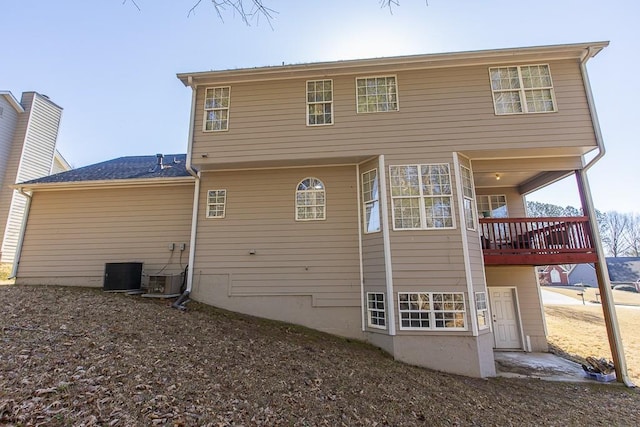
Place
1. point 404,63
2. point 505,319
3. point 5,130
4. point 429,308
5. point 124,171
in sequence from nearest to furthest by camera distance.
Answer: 1. point 429,308
2. point 404,63
3. point 505,319
4. point 124,171
5. point 5,130

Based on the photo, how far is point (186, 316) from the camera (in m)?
7.35

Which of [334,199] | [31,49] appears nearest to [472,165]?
[334,199]

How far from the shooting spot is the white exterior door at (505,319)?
33.9 ft

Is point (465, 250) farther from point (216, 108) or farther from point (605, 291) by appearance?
point (216, 108)

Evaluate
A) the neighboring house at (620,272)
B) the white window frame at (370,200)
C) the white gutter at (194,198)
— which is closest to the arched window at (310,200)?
the white window frame at (370,200)

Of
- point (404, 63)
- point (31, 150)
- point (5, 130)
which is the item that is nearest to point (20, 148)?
point (31, 150)

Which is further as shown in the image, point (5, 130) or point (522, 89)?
point (5, 130)

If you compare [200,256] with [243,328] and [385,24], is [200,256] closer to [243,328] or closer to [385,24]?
[243,328]

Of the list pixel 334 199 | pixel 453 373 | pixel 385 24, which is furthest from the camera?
pixel 334 199

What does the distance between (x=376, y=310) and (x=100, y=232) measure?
9071 mm

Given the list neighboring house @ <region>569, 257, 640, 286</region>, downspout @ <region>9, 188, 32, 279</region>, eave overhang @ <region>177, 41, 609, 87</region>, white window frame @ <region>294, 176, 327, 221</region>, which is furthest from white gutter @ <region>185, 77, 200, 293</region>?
neighboring house @ <region>569, 257, 640, 286</region>

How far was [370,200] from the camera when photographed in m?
8.63

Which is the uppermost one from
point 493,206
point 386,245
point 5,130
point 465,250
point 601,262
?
point 5,130

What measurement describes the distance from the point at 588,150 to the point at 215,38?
953 cm
